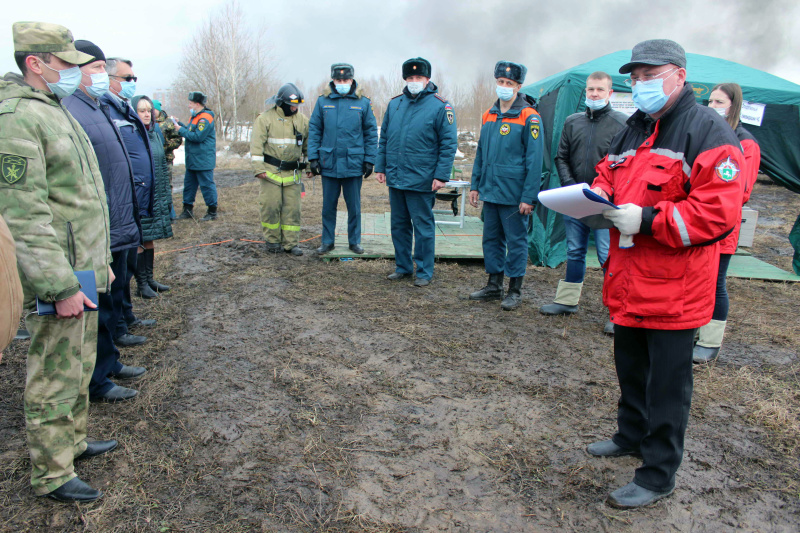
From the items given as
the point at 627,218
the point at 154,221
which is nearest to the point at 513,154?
the point at 627,218

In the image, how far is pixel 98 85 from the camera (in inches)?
118

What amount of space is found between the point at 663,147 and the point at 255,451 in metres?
2.34

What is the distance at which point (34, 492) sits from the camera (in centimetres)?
221

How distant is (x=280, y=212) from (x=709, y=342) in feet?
15.3

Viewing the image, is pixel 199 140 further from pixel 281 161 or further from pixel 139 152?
pixel 139 152

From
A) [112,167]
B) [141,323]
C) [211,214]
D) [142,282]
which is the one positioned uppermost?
A: [112,167]

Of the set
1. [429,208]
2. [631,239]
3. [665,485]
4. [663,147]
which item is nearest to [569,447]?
[665,485]

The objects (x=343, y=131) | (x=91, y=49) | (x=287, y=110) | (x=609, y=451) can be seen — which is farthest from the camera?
(x=287, y=110)

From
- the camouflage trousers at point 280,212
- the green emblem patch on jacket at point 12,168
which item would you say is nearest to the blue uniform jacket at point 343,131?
the camouflage trousers at point 280,212

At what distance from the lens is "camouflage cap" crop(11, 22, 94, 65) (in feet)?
6.85

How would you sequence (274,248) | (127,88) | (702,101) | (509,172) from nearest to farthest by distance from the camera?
1. (509,172)
2. (127,88)
3. (274,248)
4. (702,101)

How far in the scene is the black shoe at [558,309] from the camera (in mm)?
4629

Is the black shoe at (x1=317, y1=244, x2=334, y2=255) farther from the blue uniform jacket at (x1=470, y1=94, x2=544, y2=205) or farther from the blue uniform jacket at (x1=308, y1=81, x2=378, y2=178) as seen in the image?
the blue uniform jacket at (x1=470, y1=94, x2=544, y2=205)

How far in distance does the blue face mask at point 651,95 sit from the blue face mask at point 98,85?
2.90 metres
